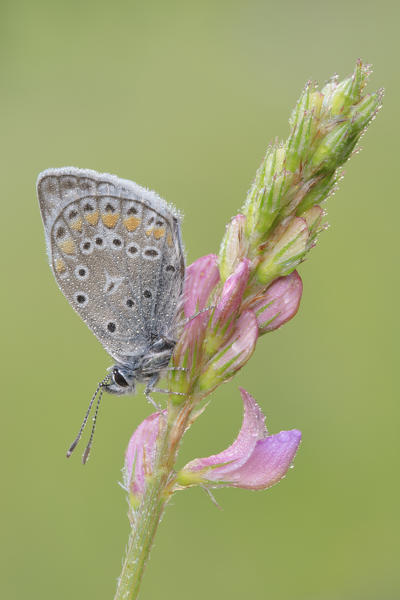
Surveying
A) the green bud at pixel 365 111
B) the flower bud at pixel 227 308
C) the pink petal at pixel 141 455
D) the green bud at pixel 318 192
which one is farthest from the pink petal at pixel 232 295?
the green bud at pixel 365 111

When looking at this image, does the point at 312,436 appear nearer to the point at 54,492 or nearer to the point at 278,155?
the point at 54,492

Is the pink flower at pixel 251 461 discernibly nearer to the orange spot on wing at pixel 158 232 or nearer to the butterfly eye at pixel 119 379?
the butterfly eye at pixel 119 379

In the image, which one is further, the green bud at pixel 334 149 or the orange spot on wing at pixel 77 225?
the orange spot on wing at pixel 77 225

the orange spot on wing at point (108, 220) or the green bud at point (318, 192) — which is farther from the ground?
the orange spot on wing at point (108, 220)

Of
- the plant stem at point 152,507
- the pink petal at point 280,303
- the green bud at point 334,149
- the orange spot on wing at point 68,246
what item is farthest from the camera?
the orange spot on wing at point 68,246

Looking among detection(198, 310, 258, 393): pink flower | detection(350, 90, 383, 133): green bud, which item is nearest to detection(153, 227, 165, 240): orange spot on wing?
detection(198, 310, 258, 393): pink flower

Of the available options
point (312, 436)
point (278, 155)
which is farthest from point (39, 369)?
point (278, 155)

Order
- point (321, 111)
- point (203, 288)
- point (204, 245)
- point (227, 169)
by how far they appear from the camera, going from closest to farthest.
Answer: point (321, 111)
point (203, 288)
point (204, 245)
point (227, 169)

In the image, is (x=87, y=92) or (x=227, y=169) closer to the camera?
(x=227, y=169)
